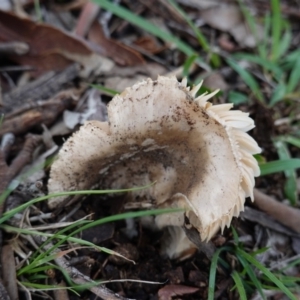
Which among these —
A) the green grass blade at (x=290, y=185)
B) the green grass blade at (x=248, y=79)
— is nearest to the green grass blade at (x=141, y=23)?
the green grass blade at (x=248, y=79)

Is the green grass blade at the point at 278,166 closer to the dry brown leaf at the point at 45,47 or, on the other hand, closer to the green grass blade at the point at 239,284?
the green grass blade at the point at 239,284

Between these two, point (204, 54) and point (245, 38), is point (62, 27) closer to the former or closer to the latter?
point (204, 54)

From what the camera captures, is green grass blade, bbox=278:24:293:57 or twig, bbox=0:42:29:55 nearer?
twig, bbox=0:42:29:55

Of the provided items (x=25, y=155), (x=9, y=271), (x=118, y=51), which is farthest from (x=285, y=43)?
(x=9, y=271)

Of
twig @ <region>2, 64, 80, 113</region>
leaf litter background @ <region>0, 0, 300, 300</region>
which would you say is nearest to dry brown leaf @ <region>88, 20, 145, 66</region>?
leaf litter background @ <region>0, 0, 300, 300</region>

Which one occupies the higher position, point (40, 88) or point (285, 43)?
point (285, 43)

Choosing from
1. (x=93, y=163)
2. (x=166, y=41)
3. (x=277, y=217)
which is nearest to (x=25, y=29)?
(x=166, y=41)

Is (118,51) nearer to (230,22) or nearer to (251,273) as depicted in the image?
(230,22)

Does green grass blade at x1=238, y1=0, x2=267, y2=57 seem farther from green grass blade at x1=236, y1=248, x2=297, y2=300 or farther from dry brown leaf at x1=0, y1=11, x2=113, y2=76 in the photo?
green grass blade at x1=236, y1=248, x2=297, y2=300
